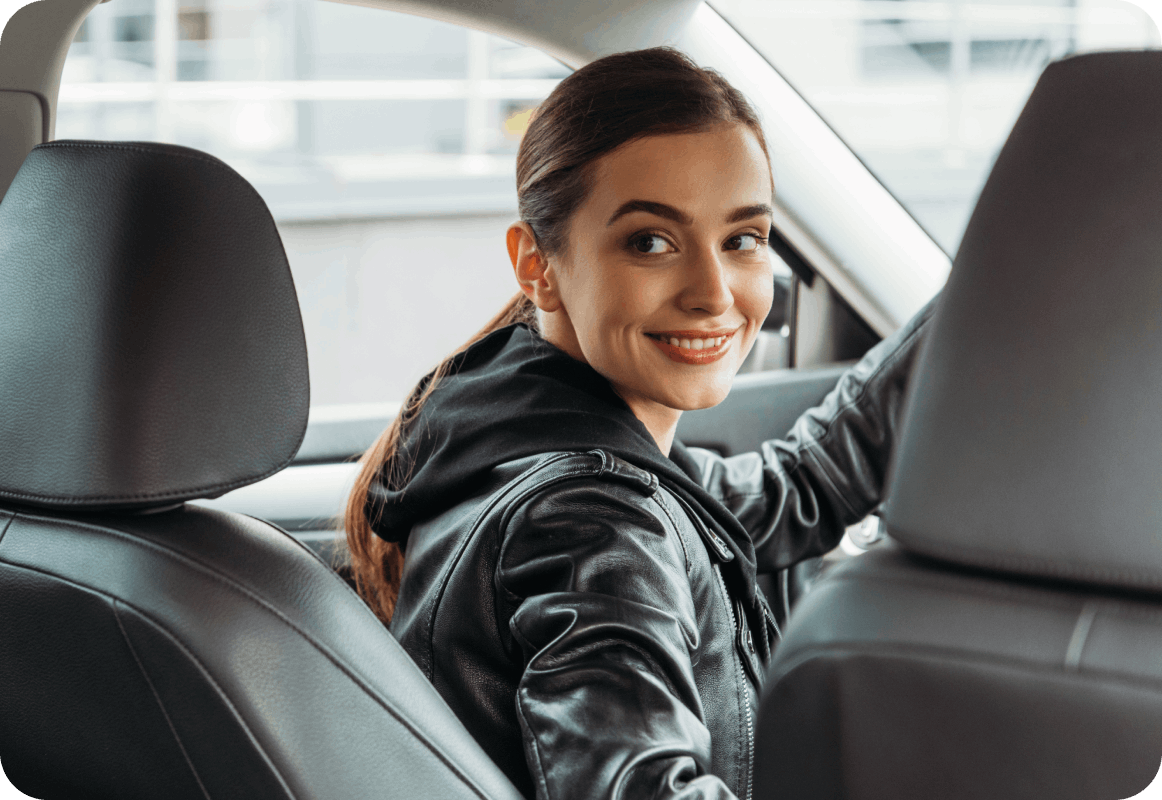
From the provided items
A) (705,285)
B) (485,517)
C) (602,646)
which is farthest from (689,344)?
(602,646)

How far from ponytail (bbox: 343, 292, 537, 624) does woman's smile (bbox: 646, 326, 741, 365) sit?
0.23 metres

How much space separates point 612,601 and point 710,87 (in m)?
0.58

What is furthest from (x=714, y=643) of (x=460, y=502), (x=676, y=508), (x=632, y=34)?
(x=632, y=34)

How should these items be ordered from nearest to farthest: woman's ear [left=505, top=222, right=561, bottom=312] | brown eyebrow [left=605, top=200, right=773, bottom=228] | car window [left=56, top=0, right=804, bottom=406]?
brown eyebrow [left=605, top=200, right=773, bottom=228], woman's ear [left=505, top=222, right=561, bottom=312], car window [left=56, top=0, right=804, bottom=406]

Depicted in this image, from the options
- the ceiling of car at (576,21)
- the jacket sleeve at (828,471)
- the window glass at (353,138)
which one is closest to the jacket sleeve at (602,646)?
the jacket sleeve at (828,471)

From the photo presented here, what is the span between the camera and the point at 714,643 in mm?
1085

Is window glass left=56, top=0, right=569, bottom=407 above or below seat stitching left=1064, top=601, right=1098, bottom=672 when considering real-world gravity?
below

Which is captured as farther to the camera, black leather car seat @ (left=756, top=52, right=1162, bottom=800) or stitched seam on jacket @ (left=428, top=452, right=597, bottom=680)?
stitched seam on jacket @ (left=428, top=452, right=597, bottom=680)

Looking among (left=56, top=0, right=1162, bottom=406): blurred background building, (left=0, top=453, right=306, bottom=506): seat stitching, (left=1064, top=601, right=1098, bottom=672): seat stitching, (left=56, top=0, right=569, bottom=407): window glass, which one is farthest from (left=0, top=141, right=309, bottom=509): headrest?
(left=56, top=0, right=569, bottom=407): window glass

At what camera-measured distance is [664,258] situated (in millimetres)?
1166

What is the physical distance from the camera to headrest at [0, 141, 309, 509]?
859 mm

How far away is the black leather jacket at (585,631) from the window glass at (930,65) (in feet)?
1.25

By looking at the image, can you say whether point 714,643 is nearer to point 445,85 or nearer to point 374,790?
point 374,790

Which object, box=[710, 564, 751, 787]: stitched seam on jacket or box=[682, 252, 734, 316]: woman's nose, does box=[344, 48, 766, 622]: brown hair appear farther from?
box=[710, 564, 751, 787]: stitched seam on jacket
